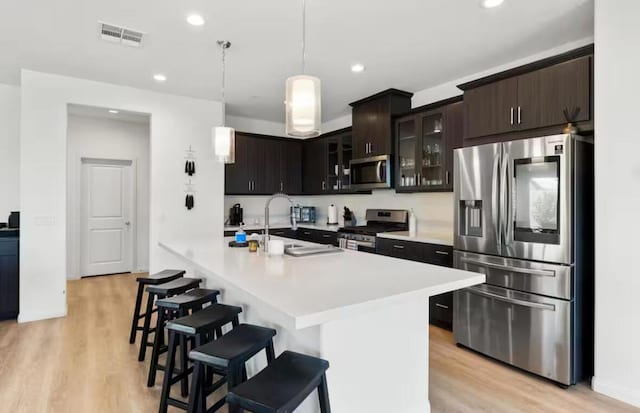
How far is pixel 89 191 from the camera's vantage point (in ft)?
19.1

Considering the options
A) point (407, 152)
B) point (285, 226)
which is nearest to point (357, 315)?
point (407, 152)

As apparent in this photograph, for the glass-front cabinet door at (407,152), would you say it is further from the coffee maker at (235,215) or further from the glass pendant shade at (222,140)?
the coffee maker at (235,215)

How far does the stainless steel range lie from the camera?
4.26 meters

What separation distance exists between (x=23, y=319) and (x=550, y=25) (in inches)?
225

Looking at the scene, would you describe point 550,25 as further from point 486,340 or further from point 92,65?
point 92,65

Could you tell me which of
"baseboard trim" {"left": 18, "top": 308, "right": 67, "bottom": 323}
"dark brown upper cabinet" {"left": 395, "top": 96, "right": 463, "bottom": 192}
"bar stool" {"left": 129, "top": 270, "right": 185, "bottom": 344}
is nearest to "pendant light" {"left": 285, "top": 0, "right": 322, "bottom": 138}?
"bar stool" {"left": 129, "top": 270, "right": 185, "bottom": 344}

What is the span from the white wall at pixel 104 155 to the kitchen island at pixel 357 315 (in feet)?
15.6

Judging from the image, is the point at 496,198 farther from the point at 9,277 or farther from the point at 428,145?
the point at 9,277

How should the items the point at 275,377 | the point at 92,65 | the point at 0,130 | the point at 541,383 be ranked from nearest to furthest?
the point at 275,377
the point at 541,383
the point at 92,65
the point at 0,130

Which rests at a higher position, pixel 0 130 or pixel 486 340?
pixel 0 130

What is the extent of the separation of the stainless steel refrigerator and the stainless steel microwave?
1448mm
